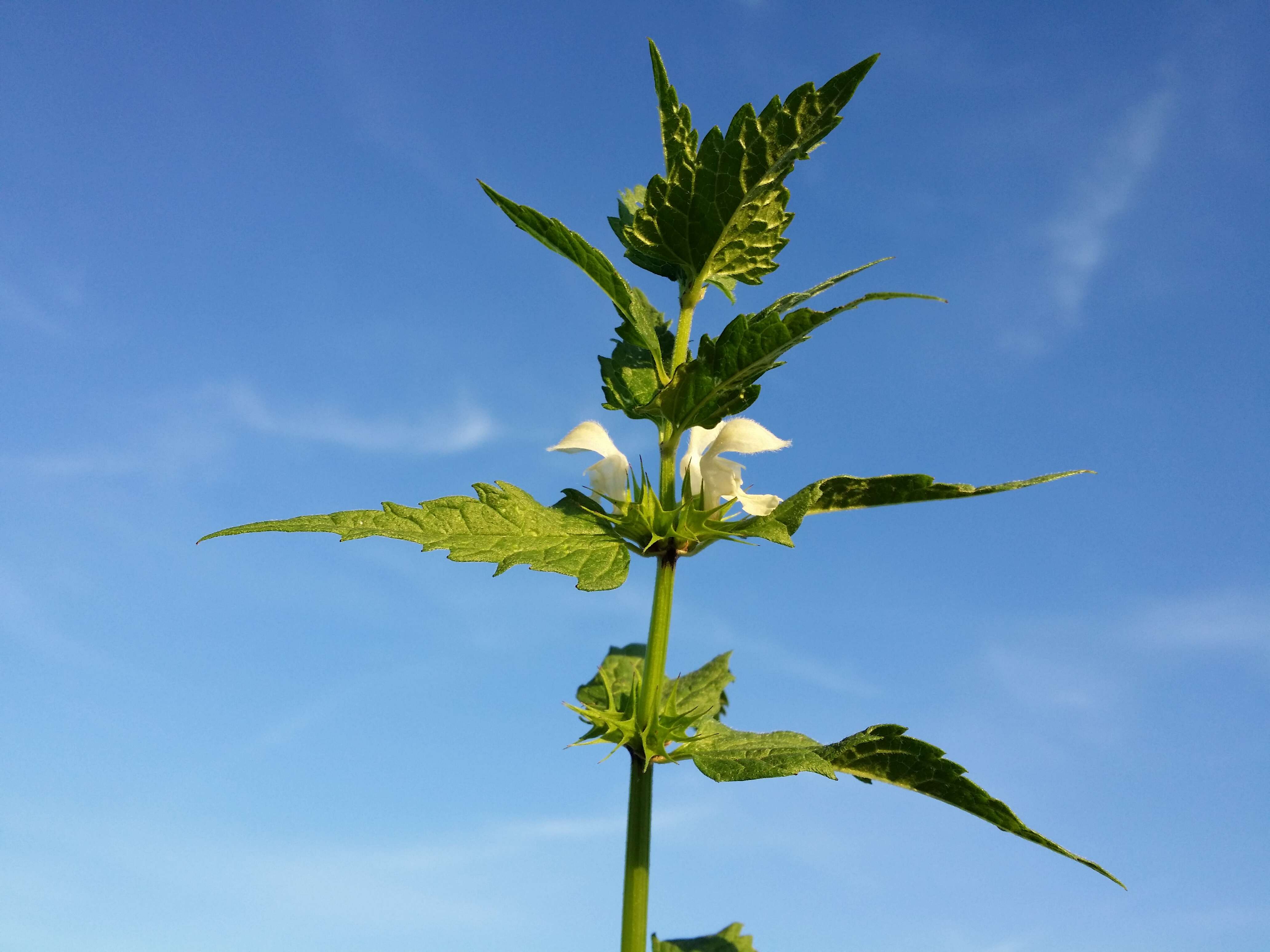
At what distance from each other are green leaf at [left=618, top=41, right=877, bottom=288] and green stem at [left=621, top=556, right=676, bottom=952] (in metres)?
0.88

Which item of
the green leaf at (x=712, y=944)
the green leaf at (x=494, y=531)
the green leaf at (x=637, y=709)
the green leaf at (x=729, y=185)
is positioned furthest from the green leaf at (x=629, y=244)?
the green leaf at (x=712, y=944)

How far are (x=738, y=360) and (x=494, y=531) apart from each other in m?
0.75

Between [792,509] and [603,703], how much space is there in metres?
1.03

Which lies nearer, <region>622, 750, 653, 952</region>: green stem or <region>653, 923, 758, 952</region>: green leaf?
<region>622, 750, 653, 952</region>: green stem

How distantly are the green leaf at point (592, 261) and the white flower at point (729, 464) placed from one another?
0.81 feet

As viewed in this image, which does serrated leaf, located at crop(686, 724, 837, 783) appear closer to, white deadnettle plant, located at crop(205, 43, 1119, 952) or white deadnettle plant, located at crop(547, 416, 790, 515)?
white deadnettle plant, located at crop(205, 43, 1119, 952)

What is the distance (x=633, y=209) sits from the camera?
2.92 m

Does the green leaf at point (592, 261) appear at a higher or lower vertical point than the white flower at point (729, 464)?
higher

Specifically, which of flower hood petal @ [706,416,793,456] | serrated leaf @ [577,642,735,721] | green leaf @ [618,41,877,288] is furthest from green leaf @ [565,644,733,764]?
green leaf @ [618,41,877,288]

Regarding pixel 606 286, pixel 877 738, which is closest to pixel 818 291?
pixel 606 286

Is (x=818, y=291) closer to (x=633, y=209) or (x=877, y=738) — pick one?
(x=633, y=209)

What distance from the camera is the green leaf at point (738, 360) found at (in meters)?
2.19

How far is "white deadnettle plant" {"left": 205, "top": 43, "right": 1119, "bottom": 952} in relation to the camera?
225 cm

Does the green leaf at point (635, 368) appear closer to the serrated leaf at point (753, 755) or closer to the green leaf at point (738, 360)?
the green leaf at point (738, 360)
